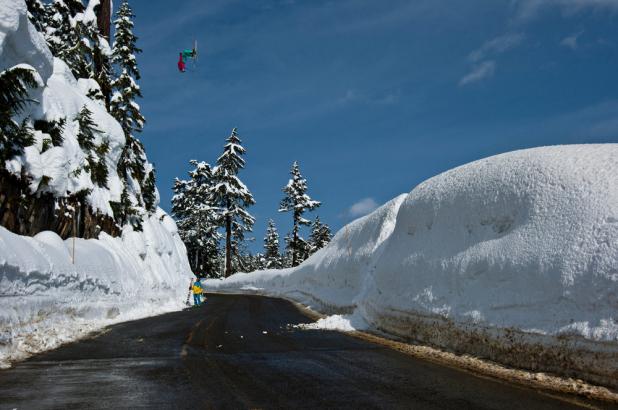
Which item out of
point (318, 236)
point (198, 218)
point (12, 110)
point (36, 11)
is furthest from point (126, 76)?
point (318, 236)

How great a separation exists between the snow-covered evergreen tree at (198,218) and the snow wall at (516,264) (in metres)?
46.1

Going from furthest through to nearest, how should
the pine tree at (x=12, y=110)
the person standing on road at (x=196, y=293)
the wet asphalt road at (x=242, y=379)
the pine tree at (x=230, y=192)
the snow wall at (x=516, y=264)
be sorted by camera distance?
the pine tree at (x=230, y=192)
the person standing on road at (x=196, y=293)
the pine tree at (x=12, y=110)
the snow wall at (x=516, y=264)
the wet asphalt road at (x=242, y=379)

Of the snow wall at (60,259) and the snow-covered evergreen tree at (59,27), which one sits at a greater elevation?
the snow-covered evergreen tree at (59,27)

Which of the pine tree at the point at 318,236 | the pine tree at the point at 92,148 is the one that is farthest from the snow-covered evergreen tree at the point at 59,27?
the pine tree at the point at 318,236

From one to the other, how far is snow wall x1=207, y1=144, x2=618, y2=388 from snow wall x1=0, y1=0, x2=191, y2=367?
326 inches

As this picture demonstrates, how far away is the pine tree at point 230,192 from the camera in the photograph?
51125 millimetres

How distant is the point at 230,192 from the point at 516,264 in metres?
44.3

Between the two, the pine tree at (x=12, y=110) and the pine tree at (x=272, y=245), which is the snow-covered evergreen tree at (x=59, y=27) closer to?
the pine tree at (x=12, y=110)

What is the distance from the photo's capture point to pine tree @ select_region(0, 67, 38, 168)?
13.0 m

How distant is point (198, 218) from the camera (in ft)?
190

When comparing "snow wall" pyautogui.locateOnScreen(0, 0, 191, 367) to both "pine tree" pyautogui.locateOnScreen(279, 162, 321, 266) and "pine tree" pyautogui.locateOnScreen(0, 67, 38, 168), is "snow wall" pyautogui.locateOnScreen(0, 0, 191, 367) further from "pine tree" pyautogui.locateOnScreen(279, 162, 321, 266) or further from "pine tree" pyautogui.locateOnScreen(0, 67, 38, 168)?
"pine tree" pyautogui.locateOnScreen(279, 162, 321, 266)

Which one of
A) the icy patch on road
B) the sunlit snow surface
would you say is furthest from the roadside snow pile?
the sunlit snow surface

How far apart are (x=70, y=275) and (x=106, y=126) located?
10.5m

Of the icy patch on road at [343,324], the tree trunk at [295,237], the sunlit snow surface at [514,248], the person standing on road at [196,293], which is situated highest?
the tree trunk at [295,237]
